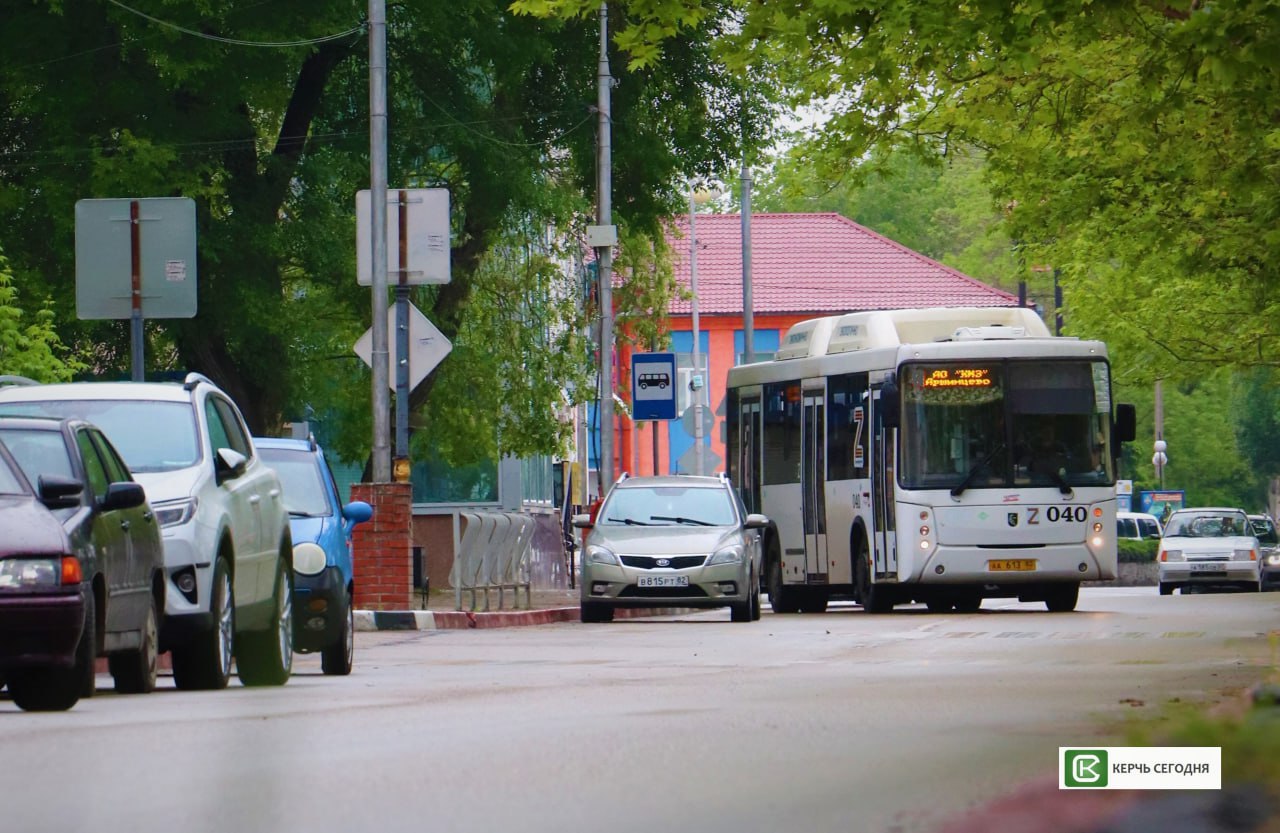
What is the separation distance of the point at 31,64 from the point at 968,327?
1115 cm

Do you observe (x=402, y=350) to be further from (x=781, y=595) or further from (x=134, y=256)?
(x=781, y=595)

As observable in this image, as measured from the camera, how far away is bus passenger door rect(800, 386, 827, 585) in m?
32.7

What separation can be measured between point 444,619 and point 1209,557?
2425cm

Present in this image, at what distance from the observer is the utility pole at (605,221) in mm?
35125

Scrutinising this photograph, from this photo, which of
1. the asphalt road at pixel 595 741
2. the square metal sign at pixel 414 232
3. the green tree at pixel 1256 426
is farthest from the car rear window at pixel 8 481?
the green tree at pixel 1256 426

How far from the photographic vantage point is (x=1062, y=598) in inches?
1239

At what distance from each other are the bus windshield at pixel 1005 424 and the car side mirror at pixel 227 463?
52.8ft

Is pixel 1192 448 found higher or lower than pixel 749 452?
higher

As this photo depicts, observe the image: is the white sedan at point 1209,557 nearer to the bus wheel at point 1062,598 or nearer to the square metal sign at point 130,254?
the bus wheel at point 1062,598

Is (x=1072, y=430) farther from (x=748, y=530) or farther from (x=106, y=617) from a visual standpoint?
(x=106, y=617)

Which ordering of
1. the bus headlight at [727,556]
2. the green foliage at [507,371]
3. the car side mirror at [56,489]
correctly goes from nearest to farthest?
the car side mirror at [56,489]
the bus headlight at [727,556]
the green foliage at [507,371]

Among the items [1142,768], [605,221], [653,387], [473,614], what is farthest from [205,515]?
[653,387]

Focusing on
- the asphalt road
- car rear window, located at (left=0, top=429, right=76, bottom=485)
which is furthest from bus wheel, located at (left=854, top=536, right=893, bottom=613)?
car rear window, located at (left=0, top=429, right=76, bottom=485)

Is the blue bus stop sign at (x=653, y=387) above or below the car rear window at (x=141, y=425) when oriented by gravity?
above
